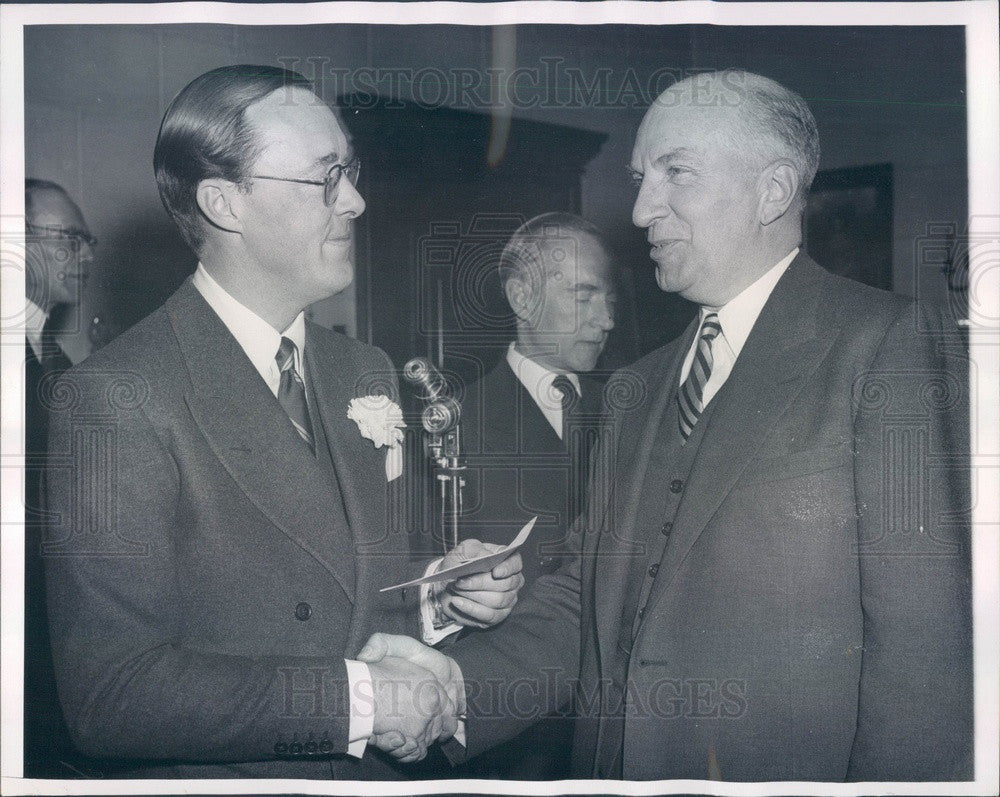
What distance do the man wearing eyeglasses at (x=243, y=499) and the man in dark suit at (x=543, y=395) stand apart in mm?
167

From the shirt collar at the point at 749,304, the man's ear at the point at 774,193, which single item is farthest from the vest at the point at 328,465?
the man's ear at the point at 774,193

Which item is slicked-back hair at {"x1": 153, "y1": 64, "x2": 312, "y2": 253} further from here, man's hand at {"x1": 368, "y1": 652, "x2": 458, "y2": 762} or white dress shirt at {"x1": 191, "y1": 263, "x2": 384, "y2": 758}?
man's hand at {"x1": 368, "y1": 652, "x2": 458, "y2": 762}

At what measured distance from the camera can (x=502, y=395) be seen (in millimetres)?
2494

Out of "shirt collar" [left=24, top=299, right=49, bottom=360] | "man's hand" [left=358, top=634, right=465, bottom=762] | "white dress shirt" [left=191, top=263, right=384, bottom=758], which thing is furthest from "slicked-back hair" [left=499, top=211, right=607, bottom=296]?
"shirt collar" [left=24, top=299, right=49, bottom=360]

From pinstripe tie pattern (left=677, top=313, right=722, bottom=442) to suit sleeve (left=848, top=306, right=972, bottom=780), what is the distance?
39 centimetres

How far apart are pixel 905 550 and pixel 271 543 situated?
169 centimetres

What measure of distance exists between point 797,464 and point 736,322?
1.34ft

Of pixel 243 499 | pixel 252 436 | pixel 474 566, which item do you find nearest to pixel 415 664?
pixel 474 566

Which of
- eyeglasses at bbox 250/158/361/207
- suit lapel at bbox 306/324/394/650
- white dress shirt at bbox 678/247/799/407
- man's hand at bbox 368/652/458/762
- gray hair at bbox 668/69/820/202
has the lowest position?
man's hand at bbox 368/652/458/762

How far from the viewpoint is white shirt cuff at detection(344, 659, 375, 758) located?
8.05 feet

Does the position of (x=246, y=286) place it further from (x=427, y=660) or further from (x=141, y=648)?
(x=427, y=660)

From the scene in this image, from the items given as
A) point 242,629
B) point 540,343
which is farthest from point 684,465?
point 242,629

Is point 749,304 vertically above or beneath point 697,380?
above

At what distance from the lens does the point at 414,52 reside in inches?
99.3
